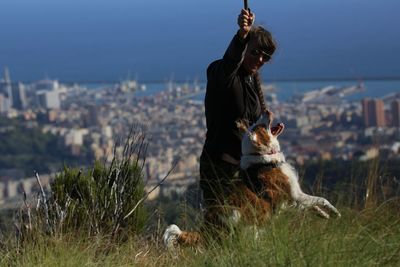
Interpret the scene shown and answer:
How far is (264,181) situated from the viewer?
17.7ft

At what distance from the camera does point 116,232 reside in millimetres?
6480

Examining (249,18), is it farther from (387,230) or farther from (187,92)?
(187,92)

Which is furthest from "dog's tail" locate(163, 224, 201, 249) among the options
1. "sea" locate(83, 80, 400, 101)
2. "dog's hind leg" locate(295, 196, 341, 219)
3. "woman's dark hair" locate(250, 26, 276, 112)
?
"sea" locate(83, 80, 400, 101)

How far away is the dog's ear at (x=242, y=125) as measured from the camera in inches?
219

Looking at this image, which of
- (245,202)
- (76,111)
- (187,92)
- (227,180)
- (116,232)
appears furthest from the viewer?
(76,111)

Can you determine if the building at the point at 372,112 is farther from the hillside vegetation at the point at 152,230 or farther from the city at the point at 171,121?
the hillside vegetation at the point at 152,230

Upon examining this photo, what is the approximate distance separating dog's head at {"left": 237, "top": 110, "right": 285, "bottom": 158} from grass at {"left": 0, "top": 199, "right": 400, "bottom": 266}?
46cm

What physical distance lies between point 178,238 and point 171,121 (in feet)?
108

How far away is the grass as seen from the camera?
14.9 ft

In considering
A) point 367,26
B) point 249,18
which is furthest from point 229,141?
point 367,26

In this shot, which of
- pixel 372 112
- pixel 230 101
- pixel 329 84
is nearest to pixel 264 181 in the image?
pixel 230 101

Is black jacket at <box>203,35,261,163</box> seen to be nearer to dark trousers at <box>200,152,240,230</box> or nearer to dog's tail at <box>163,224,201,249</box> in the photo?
dark trousers at <box>200,152,240,230</box>

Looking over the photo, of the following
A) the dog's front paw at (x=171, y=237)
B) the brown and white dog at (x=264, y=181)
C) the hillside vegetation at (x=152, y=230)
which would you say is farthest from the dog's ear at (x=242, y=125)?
the dog's front paw at (x=171, y=237)

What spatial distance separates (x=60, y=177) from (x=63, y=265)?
158 cm
